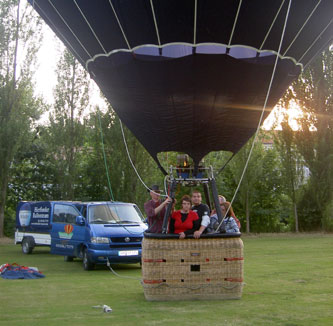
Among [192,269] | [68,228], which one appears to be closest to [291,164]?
[68,228]

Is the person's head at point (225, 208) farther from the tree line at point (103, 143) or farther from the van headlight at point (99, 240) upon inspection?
the tree line at point (103, 143)

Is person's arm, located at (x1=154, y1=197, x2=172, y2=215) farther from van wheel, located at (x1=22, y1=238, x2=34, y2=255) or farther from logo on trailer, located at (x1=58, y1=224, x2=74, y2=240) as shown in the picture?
van wheel, located at (x1=22, y1=238, x2=34, y2=255)

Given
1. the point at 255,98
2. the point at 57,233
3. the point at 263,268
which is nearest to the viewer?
the point at 255,98

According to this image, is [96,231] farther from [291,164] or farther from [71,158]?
[291,164]

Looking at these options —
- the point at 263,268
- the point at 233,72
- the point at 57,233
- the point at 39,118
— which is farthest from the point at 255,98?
the point at 39,118

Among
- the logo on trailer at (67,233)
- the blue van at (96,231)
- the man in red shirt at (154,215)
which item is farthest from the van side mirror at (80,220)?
the man in red shirt at (154,215)

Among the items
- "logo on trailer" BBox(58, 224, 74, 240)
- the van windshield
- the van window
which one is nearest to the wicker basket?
the van windshield

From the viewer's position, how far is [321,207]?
24.8 m

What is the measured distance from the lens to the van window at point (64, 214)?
12.5 m

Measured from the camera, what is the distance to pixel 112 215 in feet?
38.5

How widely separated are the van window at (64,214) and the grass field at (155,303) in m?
2.11

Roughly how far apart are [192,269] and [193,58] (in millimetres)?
2774

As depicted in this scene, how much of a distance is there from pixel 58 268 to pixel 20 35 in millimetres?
14978

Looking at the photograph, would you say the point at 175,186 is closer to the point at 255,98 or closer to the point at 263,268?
the point at 255,98
